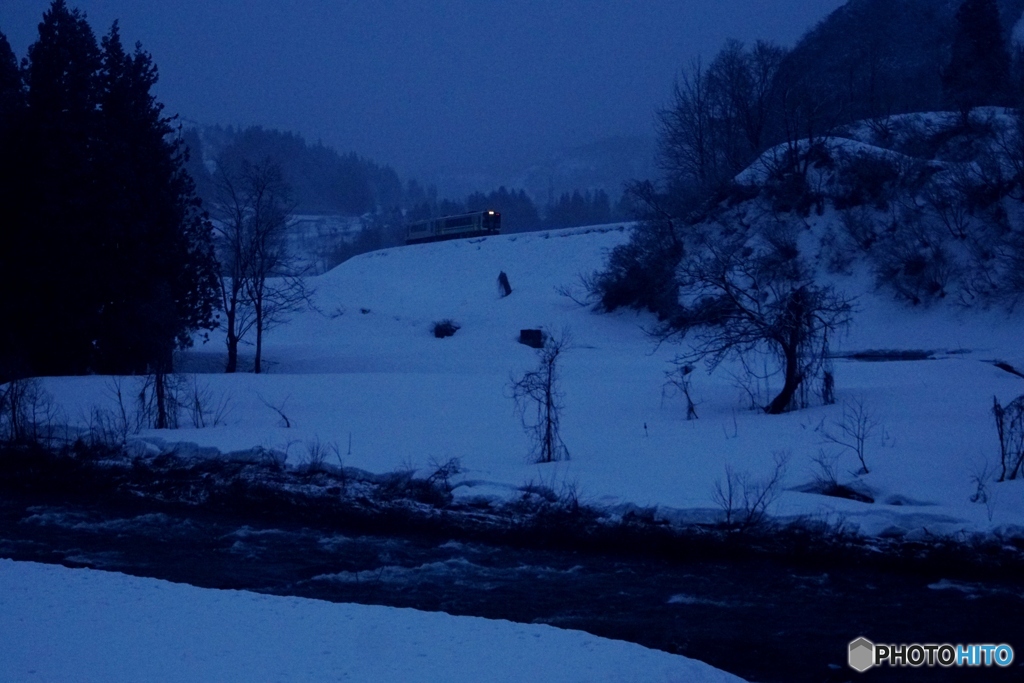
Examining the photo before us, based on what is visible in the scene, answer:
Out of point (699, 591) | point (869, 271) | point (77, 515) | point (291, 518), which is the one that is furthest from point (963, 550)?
point (869, 271)

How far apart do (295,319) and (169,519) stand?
98.7 feet

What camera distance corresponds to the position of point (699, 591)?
990 cm

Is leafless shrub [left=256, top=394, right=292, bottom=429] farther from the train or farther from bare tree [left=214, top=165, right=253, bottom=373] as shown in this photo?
the train

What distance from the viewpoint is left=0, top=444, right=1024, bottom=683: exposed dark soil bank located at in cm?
840

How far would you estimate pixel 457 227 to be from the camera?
209 feet

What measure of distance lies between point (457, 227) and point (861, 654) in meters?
57.3

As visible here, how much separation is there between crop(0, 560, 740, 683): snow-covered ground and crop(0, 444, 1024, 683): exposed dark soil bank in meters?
1.40

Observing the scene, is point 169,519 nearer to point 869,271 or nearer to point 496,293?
point 869,271

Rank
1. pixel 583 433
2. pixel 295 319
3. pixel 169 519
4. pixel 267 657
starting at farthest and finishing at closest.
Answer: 1. pixel 295 319
2. pixel 583 433
3. pixel 169 519
4. pixel 267 657

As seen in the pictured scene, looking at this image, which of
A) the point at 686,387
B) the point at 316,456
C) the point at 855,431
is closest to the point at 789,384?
the point at 686,387

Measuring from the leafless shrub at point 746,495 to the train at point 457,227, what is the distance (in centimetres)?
4922

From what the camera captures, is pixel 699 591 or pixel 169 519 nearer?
pixel 699 591

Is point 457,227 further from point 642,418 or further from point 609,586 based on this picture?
point 609,586

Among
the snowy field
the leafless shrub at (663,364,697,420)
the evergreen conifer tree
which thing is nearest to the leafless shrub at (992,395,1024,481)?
the snowy field
